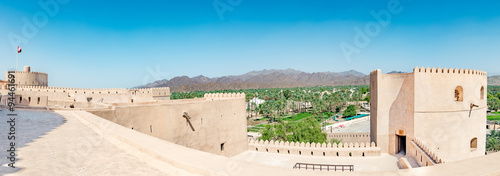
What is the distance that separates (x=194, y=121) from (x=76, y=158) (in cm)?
719

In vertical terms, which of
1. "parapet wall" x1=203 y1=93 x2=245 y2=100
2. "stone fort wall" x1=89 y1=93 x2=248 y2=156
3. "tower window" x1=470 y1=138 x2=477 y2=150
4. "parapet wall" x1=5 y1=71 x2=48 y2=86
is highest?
"parapet wall" x1=5 y1=71 x2=48 y2=86

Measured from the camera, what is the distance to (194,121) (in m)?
10.8

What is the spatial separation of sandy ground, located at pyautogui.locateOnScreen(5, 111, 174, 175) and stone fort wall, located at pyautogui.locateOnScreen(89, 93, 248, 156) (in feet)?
11.3

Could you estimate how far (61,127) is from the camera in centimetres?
571

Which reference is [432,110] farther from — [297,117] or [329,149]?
[297,117]

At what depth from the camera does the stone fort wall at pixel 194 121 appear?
8.62 m

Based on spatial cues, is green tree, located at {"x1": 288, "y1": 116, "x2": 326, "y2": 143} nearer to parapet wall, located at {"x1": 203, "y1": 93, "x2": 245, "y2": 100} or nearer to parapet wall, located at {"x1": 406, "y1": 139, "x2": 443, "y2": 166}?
parapet wall, located at {"x1": 203, "y1": 93, "x2": 245, "y2": 100}

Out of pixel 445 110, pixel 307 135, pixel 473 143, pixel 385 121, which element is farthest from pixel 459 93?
pixel 307 135

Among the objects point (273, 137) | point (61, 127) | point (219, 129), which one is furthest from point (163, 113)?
point (273, 137)

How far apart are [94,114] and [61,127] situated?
2026mm

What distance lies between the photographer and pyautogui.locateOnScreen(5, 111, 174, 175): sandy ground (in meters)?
3.11

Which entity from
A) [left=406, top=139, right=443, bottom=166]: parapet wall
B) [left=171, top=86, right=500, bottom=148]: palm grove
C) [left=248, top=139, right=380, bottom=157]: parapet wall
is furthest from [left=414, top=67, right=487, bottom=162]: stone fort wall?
[left=171, top=86, right=500, bottom=148]: palm grove

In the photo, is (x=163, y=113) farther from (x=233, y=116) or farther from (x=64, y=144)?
(x=64, y=144)

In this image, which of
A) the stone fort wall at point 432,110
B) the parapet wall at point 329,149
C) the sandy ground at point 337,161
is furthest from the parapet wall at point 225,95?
the stone fort wall at point 432,110
